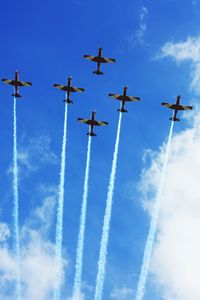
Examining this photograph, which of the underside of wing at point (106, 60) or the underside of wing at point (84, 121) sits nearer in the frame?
the underside of wing at point (84, 121)

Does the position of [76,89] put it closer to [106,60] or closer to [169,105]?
[106,60]

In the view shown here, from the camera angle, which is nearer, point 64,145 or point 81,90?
point 64,145

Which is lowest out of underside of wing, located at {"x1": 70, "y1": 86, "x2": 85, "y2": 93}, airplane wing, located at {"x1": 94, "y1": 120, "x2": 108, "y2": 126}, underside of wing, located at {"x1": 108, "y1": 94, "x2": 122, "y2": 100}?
airplane wing, located at {"x1": 94, "y1": 120, "x2": 108, "y2": 126}

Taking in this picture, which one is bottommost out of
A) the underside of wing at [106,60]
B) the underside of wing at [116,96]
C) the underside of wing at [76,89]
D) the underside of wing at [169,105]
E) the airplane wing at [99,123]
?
the airplane wing at [99,123]

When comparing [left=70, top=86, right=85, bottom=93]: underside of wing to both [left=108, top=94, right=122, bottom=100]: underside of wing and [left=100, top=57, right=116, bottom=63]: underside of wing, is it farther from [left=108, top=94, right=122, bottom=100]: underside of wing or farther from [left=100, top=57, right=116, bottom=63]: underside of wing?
[left=100, top=57, right=116, bottom=63]: underside of wing

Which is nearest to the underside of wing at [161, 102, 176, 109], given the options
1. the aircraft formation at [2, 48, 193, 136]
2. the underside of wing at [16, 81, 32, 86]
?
the aircraft formation at [2, 48, 193, 136]

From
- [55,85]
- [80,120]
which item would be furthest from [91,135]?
[55,85]

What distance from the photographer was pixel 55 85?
486 feet

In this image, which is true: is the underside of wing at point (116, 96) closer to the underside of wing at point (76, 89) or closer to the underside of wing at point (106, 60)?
the underside of wing at point (76, 89)

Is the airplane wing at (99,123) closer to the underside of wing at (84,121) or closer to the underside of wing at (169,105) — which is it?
the underside of wing at (84,121)

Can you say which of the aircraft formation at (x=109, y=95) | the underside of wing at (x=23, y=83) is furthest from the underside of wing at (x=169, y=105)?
the underside of wing at (x=23, y=83)

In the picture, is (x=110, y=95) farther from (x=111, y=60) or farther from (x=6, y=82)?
(x=6, y=82)

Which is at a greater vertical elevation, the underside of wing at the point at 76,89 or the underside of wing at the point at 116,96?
the underside of wing at the point at 76,89

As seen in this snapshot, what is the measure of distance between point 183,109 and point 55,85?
2671cm
